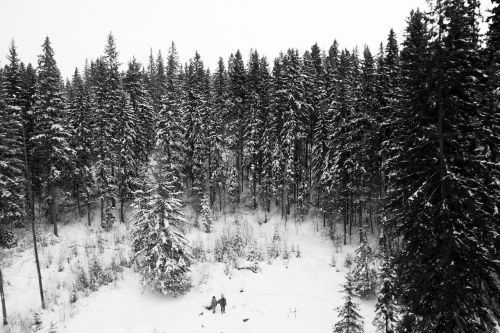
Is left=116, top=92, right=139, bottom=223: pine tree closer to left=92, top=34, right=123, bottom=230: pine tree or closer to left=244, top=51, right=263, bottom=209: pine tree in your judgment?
left=92, top=34, right=123, bottom=230: pine tree

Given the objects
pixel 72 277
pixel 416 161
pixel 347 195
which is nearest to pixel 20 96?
pixel 72 277

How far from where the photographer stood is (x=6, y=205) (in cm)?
2917

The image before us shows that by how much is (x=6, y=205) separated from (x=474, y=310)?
106 ft

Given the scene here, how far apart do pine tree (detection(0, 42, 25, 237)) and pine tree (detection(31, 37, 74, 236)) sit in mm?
1806

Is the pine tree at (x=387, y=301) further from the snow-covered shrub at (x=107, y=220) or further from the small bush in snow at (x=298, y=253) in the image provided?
the snow-covered shrub at (x=107, y=220)

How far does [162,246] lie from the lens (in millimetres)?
25375

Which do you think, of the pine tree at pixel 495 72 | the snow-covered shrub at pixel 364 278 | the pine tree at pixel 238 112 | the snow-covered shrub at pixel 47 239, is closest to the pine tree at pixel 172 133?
the pine tree at pixel 238 112

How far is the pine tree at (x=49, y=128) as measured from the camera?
33938 millimetres

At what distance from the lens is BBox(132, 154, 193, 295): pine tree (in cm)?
2458

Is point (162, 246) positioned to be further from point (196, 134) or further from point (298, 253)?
point (196, 134)

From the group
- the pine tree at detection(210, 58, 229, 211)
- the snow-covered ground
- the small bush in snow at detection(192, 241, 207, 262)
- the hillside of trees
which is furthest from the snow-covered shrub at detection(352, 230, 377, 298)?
the pine tree at detection(210, 58, 229, 211)

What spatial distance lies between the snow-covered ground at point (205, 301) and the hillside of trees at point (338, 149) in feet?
14.6

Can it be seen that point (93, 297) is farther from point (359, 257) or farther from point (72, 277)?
point (359, 257)

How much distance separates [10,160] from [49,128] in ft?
15.3
